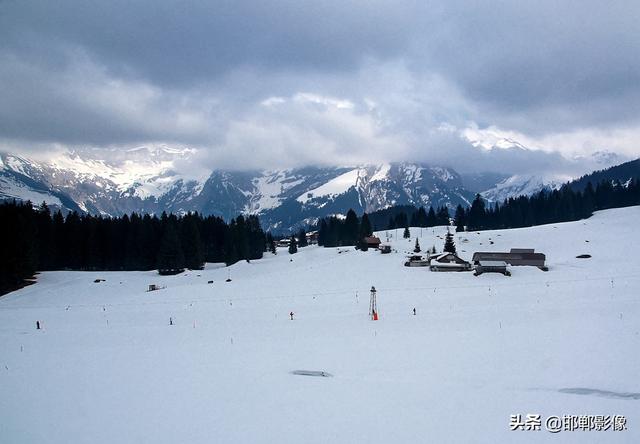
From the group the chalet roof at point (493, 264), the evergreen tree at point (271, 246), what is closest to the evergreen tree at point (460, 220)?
the evergreen tree at point (271, 246)

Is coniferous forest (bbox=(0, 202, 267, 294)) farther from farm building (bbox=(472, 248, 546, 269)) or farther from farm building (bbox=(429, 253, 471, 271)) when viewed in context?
farm building (bbox=(472, 248, 546, 269))

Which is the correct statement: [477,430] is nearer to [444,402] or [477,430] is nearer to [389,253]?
[444,402]

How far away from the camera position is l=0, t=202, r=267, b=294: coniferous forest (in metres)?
86.5

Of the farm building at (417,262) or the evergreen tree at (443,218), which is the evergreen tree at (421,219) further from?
the farm building at (417,262)

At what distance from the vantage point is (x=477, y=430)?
14.8 metres

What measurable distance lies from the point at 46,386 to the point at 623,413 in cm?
2629

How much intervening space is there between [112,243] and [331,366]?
9476cm

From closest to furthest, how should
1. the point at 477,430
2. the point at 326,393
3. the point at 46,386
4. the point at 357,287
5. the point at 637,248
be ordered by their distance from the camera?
the point at 477,430, the point at 326,393, the point at 46,386, the point at 357,287, the point at 637,248

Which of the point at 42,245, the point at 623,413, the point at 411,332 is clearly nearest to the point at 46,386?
the point at 411,332

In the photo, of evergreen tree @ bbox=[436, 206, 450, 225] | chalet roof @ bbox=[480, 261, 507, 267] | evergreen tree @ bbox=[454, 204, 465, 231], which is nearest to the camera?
chalet roof @ bbox=[480, 261, 507, 267]

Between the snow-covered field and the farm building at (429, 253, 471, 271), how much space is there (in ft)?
51.6

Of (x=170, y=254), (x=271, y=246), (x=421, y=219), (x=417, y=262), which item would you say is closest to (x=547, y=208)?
(x=421, y=219)

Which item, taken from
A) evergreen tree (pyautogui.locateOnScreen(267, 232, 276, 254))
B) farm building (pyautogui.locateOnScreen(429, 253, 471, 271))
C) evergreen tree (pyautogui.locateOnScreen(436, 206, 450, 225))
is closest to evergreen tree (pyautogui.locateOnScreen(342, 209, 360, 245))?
evergreen tree (pyautogui.locateOnScreen(267, 232, 276, 254))

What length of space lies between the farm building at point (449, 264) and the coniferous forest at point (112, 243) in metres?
55.8
